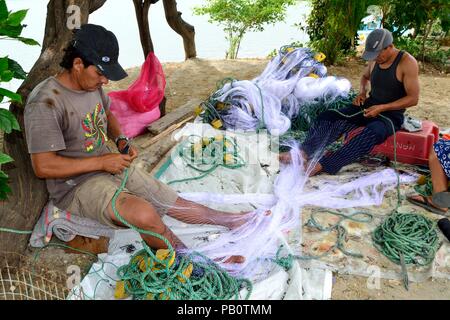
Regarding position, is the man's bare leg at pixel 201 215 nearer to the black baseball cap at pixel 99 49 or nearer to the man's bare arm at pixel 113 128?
the man's bare arm at pixel 113 128

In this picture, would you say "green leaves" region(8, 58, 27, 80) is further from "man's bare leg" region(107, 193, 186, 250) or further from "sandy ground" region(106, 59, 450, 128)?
"sandy ground" region(106, 59, 450, 128)

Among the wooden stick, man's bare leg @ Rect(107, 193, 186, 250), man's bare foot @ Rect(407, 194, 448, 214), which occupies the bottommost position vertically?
man's bare foot @ Rect(407, 194, 448, 214)

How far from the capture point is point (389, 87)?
398 centimetres

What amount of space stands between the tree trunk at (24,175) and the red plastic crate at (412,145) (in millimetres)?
2906

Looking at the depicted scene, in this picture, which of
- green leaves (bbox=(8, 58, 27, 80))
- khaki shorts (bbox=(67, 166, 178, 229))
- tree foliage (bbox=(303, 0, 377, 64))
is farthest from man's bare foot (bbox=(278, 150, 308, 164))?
tree foliage (bbox=(303, 0, 377, 64))

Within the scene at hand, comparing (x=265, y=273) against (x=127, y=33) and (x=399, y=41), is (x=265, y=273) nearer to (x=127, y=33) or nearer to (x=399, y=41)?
(x=399, y=41)

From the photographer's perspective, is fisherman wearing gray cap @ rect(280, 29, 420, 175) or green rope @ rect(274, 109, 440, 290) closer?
green rope @ rect(274, 109, 440, 290)

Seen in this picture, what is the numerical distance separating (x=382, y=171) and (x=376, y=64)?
1.11 meters

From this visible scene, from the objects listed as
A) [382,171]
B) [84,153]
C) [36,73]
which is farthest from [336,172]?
[36,73]

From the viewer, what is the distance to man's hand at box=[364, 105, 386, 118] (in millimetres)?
3912

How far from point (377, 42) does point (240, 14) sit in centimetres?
850

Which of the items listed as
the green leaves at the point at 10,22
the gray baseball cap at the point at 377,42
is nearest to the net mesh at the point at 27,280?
the green leaves at the point at 10,22

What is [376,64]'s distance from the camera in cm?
410

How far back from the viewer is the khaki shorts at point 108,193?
2568mm
